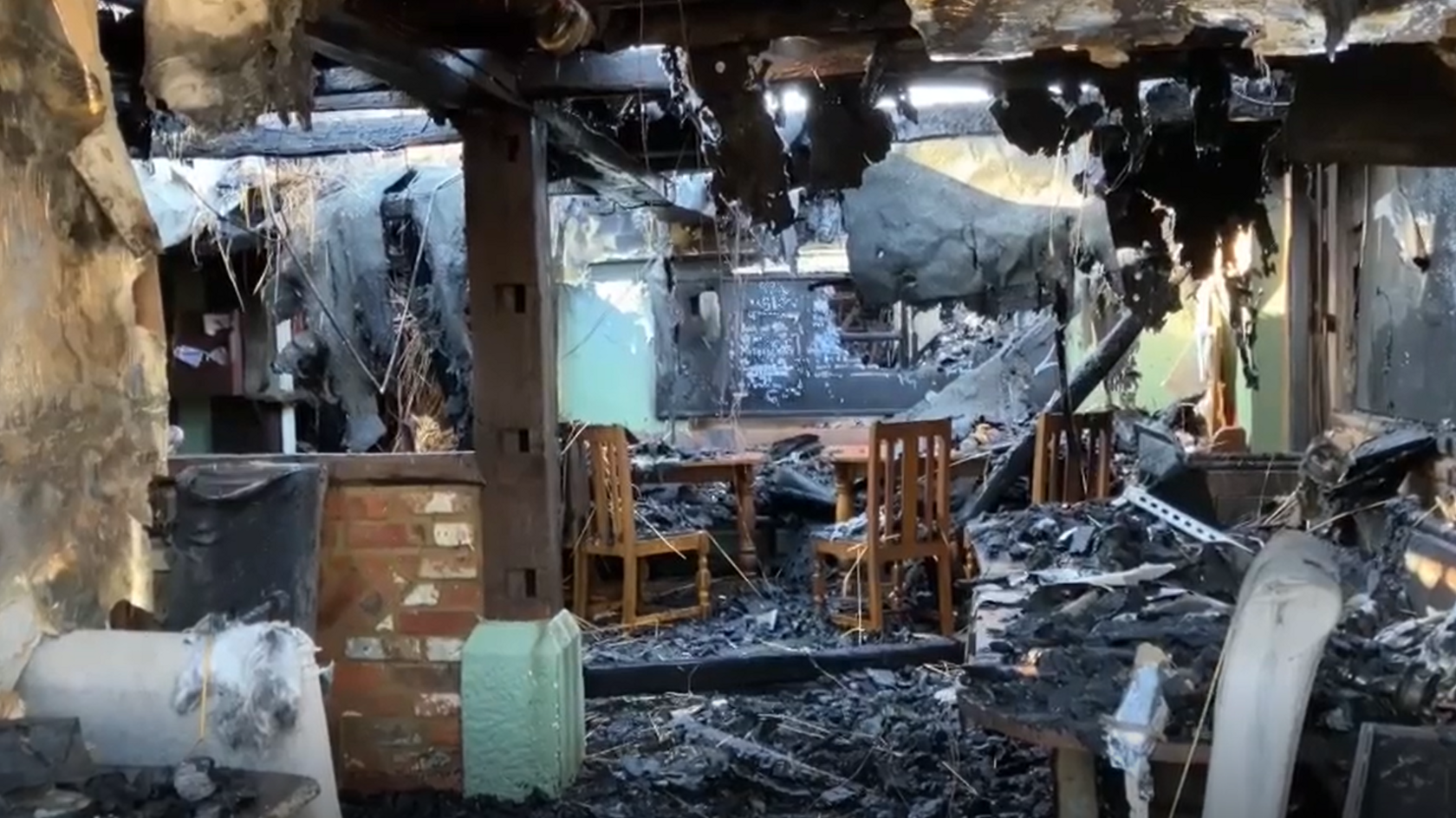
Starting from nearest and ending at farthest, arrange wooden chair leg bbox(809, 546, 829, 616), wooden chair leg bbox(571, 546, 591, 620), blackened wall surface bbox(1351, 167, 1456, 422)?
blackened wall surface bbox(1351, 167, 1456, 422), wooden chair leg bbox(571, 546, 591, 620), wooden chair leg bbox(809, 546, 829, 616)

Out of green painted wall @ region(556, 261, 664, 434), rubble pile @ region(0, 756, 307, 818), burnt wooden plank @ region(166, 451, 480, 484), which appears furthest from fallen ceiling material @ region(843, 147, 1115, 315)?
rubble pile @ region(0, 756, 307, 818)

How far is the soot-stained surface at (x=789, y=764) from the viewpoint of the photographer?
4031 mm

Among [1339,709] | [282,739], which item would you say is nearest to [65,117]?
[282,739]

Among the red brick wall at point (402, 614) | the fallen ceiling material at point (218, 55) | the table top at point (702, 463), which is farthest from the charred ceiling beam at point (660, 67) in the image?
the table top at point (702, 463)

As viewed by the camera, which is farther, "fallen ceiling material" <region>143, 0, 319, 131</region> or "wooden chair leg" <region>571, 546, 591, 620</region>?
"wooden chair leg" <region>571, 546, 591, 620</region>

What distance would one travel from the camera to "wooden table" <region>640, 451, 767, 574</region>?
7.48 meters

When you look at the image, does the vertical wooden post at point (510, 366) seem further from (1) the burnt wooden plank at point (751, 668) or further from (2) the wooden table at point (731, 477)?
(2) the wooden table at point (731, 477)

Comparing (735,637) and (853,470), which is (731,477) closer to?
(853,470)

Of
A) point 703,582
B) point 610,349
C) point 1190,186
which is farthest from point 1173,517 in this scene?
point 610,349

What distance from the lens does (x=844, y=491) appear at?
7582mm

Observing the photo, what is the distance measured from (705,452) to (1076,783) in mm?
5698

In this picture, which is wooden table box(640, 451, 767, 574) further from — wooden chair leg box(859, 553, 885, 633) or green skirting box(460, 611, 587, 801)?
green skirting box(460, 611, 587, 801)

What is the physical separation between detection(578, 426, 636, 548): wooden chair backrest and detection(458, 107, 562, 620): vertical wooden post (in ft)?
7.88

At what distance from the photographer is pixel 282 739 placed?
7.11 ft
